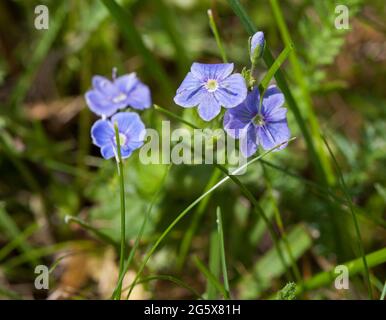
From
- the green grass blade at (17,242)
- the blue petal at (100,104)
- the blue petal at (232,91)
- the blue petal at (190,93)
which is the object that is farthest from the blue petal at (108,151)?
the green grass blade at (17,242)

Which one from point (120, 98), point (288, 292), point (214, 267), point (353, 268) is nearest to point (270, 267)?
point (214, 267)

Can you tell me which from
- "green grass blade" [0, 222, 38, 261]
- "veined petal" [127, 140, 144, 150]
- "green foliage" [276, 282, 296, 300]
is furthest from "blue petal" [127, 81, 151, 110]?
"green foliage" [276, 282, 296, 300]

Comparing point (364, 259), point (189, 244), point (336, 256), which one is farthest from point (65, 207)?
point (364, 259)

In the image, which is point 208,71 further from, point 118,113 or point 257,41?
point 118,113

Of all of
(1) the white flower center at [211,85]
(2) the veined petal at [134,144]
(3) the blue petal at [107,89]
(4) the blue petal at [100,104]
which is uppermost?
(3) the blue petal at [107,89]

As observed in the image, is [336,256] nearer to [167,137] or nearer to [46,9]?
[167,137]

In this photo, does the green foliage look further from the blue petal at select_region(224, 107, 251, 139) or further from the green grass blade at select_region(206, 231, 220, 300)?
the blue petal at select_region(224, 107, 251, 139)

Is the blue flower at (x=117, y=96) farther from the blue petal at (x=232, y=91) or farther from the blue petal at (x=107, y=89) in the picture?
the blue petal at (x=232, y=91)
